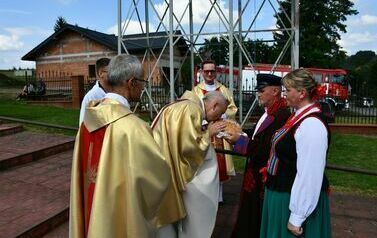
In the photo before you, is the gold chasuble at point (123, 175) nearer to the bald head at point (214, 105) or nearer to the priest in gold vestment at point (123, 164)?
the priest in gold vestment at point (123, 164)

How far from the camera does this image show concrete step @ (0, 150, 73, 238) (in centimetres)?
442

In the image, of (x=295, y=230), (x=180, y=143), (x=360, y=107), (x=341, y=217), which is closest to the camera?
(x=295, y=230)

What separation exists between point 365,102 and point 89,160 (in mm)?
12775

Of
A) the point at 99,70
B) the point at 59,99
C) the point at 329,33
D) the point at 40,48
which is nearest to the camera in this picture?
the point at 99,70

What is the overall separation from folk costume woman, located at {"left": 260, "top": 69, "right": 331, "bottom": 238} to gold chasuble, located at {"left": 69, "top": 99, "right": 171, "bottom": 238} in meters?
0.89

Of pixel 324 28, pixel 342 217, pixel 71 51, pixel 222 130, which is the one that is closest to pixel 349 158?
pixel 342 217

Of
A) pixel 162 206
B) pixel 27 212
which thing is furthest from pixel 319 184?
pixel 27 212

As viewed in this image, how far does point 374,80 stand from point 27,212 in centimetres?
4364

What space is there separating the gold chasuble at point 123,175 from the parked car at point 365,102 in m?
12.6

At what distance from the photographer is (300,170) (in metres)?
2.72

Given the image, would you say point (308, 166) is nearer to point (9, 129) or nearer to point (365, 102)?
point (9, 129)

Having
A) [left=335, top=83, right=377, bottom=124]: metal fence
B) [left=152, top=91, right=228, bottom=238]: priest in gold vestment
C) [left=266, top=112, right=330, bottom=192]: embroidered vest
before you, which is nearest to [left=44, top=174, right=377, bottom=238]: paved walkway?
[left=152, top=91, right=228, bottom=238]: priest in gold vestment

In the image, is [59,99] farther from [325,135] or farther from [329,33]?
[329,33]

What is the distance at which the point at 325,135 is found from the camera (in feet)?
8.85
